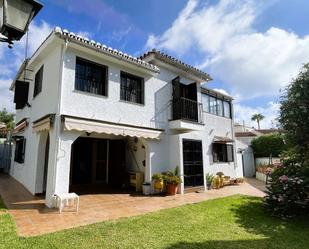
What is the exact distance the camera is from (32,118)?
22281 millimetres

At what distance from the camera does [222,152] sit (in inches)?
1244

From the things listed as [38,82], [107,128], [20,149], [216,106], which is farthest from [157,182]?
[20,149]

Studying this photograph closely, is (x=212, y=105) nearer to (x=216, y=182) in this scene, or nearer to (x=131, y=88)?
(x=216, y=182)

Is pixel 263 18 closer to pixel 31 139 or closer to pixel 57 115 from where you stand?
pixel 57 115

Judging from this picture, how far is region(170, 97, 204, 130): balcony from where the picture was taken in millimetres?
22750

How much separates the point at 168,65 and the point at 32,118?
14954 millimetres

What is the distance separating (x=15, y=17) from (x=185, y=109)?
19715 millimetres

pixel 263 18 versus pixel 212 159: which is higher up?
pixel 263 18

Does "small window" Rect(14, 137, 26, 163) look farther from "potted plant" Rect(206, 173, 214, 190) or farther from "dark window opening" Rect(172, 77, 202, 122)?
"potted plant" Rect(206, 173, 214, 190)

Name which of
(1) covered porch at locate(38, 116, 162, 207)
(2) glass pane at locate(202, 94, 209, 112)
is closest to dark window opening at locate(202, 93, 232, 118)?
(2) glass pane at locate(202, 94, 209, 112)

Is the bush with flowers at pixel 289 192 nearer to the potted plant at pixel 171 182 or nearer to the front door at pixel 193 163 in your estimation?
the potted plant at pixel 171 182

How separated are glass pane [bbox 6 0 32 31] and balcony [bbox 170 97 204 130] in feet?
59.3

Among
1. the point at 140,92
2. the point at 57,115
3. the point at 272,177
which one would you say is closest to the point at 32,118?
the point at 57,115

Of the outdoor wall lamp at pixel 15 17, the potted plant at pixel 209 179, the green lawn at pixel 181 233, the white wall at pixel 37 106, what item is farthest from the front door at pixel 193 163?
the outdoor wall lamp at pixel 15 17
